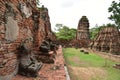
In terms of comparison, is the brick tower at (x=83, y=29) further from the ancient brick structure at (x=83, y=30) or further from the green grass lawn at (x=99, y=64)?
the green grass lawn at (x=99, y=64)

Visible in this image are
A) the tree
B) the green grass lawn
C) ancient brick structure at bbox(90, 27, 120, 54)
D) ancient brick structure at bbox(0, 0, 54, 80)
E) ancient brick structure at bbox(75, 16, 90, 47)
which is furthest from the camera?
ancient brick structure at bbox(75, 16, 90, 47)

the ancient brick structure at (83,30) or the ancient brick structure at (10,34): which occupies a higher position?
the ancient brick structure at (83,30)

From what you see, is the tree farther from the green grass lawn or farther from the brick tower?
the brick tower

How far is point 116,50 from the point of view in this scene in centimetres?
1627

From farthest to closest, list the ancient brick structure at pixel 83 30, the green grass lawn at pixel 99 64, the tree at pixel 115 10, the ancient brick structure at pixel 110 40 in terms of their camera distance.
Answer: the ancient brick structure at pixel 83 30 → the ancient brick structure at pixel 110 40 → the tree at pixel 115 10 → the green grass lawn at pixel 99 64

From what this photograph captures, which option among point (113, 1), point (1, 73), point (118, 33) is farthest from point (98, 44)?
point (1, 73)

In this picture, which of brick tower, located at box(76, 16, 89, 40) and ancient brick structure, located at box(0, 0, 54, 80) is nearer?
ancient brick structure, located at box(0, 0, 54, 80)

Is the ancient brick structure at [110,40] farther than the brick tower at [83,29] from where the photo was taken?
No

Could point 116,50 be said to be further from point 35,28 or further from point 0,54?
point 0,54

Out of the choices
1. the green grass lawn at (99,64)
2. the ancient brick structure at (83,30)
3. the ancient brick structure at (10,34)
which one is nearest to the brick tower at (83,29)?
the ancient brick structure at (83,30)

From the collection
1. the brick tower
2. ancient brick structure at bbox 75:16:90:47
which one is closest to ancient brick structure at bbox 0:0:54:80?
ancient brick structure at bbox 75:16:90:47

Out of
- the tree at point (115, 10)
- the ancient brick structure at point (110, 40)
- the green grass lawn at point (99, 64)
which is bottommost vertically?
the green grass lawn at point (99, 64)

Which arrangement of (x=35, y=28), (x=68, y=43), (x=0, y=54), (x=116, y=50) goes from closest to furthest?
1. (x=0, y=54)
2. (x=35, y=28)
3. (x=116, y=50)
4. (x=68, y=43)

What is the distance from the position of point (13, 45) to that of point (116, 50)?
13.7m
